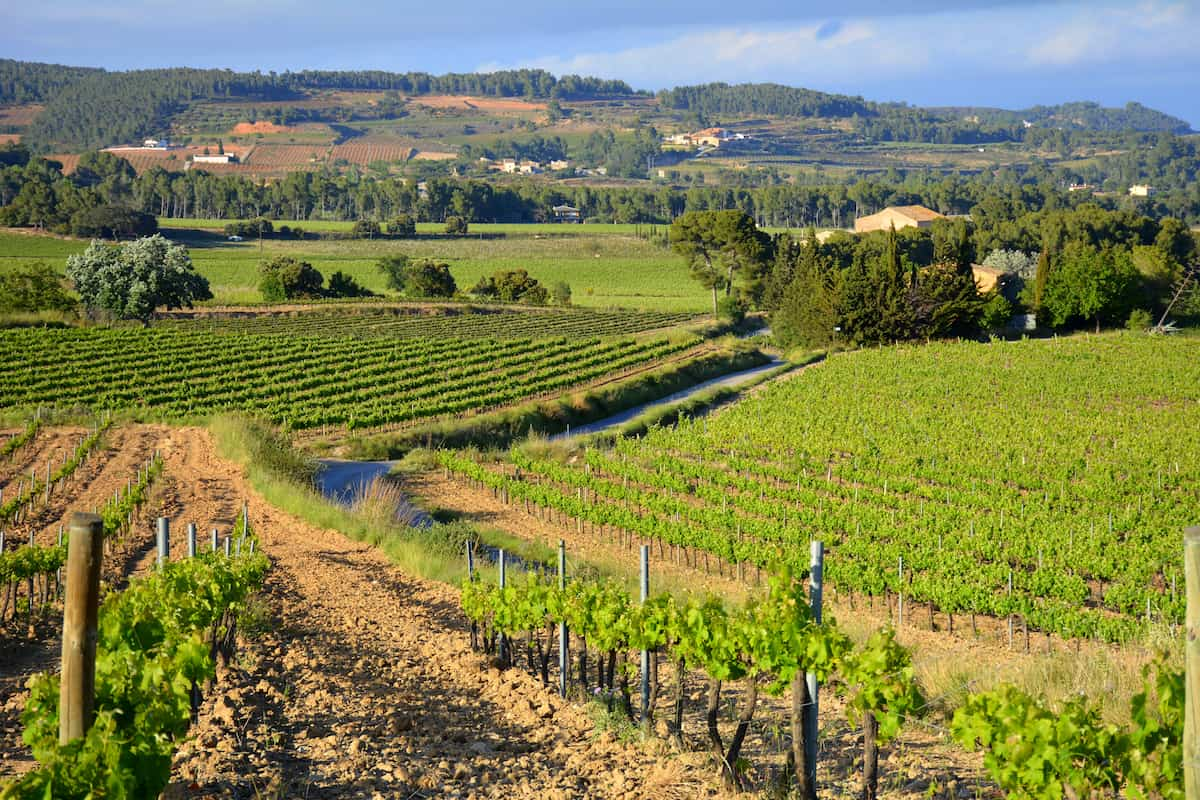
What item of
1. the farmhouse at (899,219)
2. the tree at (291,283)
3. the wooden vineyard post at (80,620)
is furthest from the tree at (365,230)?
the wooden vineyard post at (80,620)

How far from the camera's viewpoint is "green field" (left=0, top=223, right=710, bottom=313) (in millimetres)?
83938

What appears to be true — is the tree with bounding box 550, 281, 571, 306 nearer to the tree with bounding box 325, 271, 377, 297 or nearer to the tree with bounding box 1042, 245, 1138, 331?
the tree with bounding box 325, 271, 377, 297

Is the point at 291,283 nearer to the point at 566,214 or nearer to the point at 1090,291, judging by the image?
the point at 1090,291

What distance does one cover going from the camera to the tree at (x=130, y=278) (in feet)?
185

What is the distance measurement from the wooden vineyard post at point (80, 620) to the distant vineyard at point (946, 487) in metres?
13.9

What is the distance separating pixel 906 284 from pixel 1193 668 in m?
57.8

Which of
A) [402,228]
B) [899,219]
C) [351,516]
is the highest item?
[899,219]

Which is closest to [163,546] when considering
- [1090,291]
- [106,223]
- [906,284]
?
[906,284]

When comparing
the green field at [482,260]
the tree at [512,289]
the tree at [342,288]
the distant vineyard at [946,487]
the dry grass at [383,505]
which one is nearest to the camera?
the distant vineyard at [946,487]

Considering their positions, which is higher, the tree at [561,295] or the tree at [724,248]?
the tree at [724,248]

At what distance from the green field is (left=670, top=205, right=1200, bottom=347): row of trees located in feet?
16.2

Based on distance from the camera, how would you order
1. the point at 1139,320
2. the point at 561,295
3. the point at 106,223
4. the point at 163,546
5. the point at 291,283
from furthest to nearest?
the point at 106,223
the point at 561,295
the point at 291,283
the point at 1139,320
the point at 163,546

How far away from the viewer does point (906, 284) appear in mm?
59875

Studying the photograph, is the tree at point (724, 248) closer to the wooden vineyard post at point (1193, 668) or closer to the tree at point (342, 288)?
the tree at point (342, 288)
